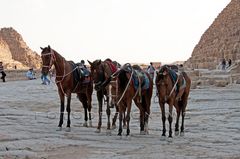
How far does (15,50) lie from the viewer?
9775 cm

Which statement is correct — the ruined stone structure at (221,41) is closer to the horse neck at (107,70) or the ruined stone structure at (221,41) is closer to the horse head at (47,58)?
the horse head at (47,58)

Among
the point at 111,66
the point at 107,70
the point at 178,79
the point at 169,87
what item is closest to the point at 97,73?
the point at 107,70

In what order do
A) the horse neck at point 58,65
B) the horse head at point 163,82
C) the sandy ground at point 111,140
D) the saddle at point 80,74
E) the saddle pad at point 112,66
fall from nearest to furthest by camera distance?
1. the sandy ground at point 111,140
2. the horse head at point 163,82
3. the saddle pad at point 112,66
4. the horse neck at point 58,65
5. the saddle at point 80,74

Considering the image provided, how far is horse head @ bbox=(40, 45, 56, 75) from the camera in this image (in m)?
9.88

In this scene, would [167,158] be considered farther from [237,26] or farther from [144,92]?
[237,26]

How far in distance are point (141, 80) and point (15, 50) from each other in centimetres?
9064

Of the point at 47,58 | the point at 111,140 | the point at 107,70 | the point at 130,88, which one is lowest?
the point at 111,140

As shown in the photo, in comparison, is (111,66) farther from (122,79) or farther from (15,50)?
(15,50)

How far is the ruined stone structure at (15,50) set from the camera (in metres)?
91.5

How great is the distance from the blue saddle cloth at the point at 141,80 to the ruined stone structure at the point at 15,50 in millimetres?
79764

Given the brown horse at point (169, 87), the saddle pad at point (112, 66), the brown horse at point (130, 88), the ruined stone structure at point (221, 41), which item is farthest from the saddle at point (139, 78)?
the ruined stone structure at point (221, 41)

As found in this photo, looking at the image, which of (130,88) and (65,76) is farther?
(65,76)

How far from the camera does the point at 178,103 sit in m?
10.2

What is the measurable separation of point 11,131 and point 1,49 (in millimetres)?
87940
